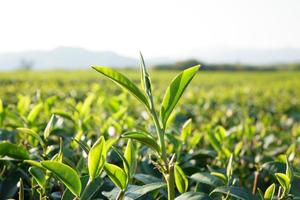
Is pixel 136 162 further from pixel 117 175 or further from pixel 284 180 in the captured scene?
pixel 284 180

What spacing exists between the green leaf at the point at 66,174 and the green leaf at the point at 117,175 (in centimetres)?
7

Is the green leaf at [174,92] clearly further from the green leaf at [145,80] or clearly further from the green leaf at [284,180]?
the green leaf at [284,180]

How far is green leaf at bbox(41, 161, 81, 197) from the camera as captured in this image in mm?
859

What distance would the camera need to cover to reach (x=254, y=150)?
2062 mm

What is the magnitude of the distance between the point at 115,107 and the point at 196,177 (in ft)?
3.04

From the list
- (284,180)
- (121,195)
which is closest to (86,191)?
(121,195)

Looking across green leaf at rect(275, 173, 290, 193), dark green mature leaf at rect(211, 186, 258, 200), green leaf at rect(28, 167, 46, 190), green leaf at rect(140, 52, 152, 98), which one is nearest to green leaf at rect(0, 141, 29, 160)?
green leaf at rect(28, 167, 46, 190)

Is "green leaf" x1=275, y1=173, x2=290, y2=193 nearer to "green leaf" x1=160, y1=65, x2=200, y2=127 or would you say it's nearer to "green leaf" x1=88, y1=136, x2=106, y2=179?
"green leaf" x1=160, y1=65, x2=200, y2=127

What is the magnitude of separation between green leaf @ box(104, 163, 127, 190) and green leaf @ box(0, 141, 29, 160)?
0.30 meters

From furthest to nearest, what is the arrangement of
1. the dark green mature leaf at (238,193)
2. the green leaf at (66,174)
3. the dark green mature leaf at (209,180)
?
the dark green mature leaf at (209,180), the dark green mature leaf at (238,193), the green leaf at (66,174)

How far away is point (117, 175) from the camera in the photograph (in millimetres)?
936

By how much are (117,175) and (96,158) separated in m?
0.07

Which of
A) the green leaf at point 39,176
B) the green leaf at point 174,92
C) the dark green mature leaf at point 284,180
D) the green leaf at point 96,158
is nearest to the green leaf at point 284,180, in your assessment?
the dark green mature leaf at point 284,180

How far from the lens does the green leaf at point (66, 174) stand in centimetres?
86
